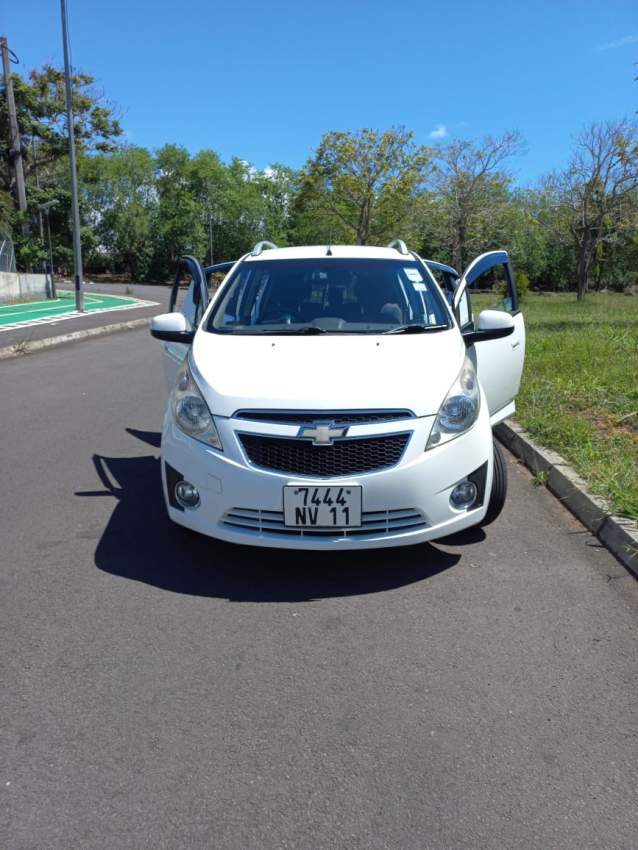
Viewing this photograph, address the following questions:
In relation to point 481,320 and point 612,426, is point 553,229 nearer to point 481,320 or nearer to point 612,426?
point 612,426

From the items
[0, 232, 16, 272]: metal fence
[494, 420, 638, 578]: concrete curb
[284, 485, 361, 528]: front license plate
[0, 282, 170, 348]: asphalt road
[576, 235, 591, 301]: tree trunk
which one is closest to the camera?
[284, 485, 361, 528]: front license plate

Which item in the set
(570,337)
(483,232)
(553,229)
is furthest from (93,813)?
(483,232)

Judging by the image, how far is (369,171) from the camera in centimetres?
4275

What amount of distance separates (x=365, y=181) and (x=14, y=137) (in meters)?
18.9

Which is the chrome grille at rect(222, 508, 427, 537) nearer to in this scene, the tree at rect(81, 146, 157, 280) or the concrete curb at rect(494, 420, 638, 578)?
the concrete curb at rect(494, 420, 638, 578)

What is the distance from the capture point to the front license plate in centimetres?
348

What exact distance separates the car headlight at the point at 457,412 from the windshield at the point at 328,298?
0.73 m

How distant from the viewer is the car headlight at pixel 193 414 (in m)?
3.67

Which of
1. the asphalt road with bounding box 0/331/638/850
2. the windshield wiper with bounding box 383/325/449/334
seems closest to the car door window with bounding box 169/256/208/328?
the windshield wiper with bounding box 383/325/449/334

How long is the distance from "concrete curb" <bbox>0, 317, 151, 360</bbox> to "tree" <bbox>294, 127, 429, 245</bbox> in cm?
2299

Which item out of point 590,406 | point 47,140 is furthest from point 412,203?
point 590,406

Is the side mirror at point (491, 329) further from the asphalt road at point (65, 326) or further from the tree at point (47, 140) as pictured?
the tree at point (47, 140)

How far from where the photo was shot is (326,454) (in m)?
3.53

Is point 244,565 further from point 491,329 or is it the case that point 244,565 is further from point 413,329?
point 491,329
